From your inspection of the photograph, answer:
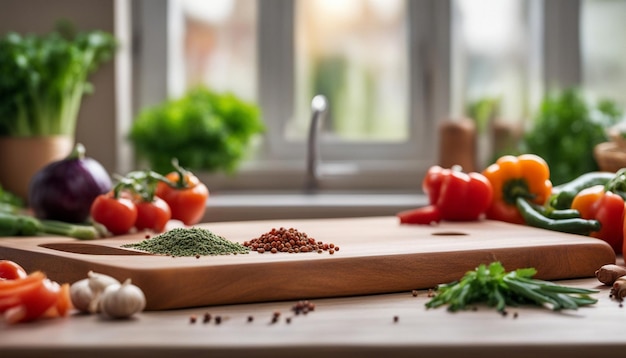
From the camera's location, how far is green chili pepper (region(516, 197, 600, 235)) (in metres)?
1.63

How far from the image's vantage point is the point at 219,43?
121 inches

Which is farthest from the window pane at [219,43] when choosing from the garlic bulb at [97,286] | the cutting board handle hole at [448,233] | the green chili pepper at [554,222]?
the garlic bulb at [97,286]

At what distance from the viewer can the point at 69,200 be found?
1893 mm

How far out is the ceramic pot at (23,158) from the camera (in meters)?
2.63

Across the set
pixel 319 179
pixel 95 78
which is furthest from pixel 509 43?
pixel 95 78

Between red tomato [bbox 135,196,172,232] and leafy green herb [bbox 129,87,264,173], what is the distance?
39.1 inches

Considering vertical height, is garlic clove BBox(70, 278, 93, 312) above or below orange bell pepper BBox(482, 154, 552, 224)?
below

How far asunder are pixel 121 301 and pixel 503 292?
50 centimetres

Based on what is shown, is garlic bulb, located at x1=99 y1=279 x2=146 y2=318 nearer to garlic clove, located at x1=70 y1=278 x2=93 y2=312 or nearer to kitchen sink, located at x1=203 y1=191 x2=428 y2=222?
garlic clove, located at x1=70 y1=278 x2=93 y2=312

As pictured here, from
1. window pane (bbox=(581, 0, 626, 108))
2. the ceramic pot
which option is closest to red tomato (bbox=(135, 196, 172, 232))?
the ceramic pot

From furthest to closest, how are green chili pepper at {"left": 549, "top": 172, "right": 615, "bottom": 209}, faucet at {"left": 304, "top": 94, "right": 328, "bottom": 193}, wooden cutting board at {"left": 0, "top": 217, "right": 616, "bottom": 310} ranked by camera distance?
faucet at {"left": 304, "top": 94, "right": 328, "bottom": 193} < green chili pepper at {"left": 549, "top": 172, "right": 615, "bottom": 209} < wooden cutting board at {"left": 0, "top": 217, "right": 616, "bottom": 310}

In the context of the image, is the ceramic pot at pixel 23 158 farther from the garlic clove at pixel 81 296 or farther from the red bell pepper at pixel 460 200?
the garlic clove at pixel 81 296

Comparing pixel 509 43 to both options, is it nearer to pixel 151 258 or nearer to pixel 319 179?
pixel 319 179

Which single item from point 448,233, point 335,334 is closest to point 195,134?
point 448,233
